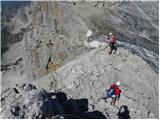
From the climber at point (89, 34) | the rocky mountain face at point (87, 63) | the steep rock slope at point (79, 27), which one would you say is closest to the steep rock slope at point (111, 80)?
the rocky mountain face at point (87, 63)

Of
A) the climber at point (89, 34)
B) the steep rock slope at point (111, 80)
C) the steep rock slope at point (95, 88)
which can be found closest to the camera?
the steep rock slope at point (95, 88)

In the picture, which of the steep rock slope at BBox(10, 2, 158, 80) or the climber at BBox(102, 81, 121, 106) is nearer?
the climber at BBox(102, 81, 121, 106)

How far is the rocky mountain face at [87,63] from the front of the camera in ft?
49.3

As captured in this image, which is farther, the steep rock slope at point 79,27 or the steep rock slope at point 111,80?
the steep rock slope at point 79,27

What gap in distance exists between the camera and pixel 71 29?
2394cm

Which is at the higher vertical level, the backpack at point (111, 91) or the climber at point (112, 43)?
the climber at point (112, 43)

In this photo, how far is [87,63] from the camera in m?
19.0

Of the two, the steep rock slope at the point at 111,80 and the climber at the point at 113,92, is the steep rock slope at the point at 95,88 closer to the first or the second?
the steep rock slope at the point at 111,80

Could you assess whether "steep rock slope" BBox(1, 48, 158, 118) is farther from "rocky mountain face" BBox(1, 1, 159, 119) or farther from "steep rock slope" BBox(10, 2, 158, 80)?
"steep rock slope" BBox(10, 2, 158, 80)

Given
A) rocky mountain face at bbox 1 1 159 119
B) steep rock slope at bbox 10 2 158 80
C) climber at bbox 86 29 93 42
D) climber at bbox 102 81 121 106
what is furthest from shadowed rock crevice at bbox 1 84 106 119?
climber at bbox 86 29 93 42

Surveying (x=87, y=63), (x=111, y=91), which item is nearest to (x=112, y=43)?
(x=87, y=63)

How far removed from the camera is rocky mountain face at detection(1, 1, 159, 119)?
49.3ft

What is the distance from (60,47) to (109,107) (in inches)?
400

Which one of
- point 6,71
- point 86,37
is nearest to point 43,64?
point 86,37
